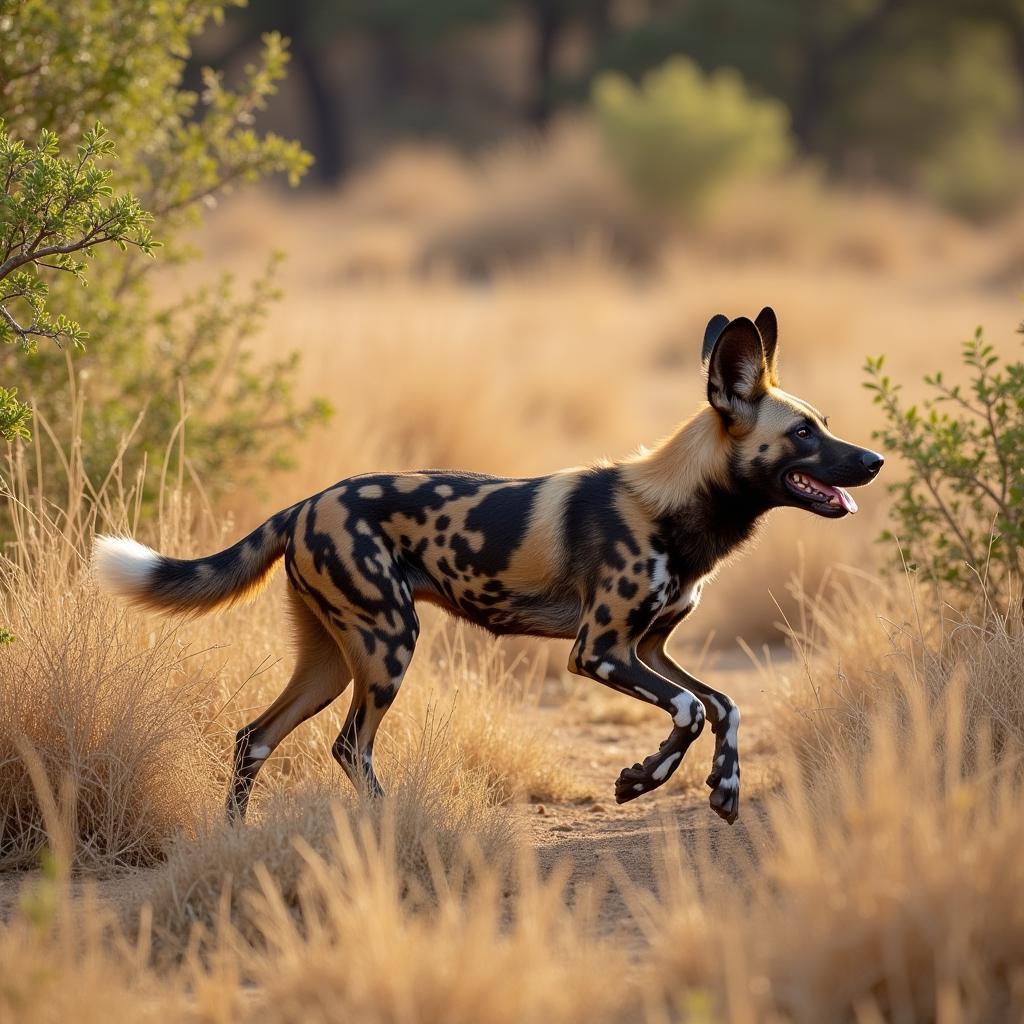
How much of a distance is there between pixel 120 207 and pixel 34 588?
1436 millimetres

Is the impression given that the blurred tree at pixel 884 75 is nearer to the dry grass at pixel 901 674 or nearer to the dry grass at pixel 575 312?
the dry grass at pixel 575 312

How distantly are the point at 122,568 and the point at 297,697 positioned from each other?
2.33ft

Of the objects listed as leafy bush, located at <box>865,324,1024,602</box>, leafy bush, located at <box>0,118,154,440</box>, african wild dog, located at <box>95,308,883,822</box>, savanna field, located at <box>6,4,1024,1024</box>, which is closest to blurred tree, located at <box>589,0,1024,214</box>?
savanna field, located at <box>6,4,1024,1024</box>

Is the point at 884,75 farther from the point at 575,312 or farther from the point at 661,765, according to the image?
the point at 661,765

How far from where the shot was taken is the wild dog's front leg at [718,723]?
4781 mm

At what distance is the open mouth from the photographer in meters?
4.81

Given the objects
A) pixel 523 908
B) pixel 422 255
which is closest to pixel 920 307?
pixel 422 255

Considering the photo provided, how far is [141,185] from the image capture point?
7.23 m

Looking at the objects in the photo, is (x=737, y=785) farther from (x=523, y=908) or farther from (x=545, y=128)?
(x=545, y=128)

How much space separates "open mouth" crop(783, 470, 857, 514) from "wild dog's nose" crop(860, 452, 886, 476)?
0.40 ft

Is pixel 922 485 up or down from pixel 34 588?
up

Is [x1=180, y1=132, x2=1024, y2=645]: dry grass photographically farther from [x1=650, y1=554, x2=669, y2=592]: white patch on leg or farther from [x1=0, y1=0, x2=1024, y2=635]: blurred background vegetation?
[x1=650, y1=554, x2=669, y2=592]: white patch on leg

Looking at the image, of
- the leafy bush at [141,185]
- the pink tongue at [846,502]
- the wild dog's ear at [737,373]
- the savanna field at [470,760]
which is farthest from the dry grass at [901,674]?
the leafy bush at [141,185]

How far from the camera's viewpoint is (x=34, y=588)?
506 cm
